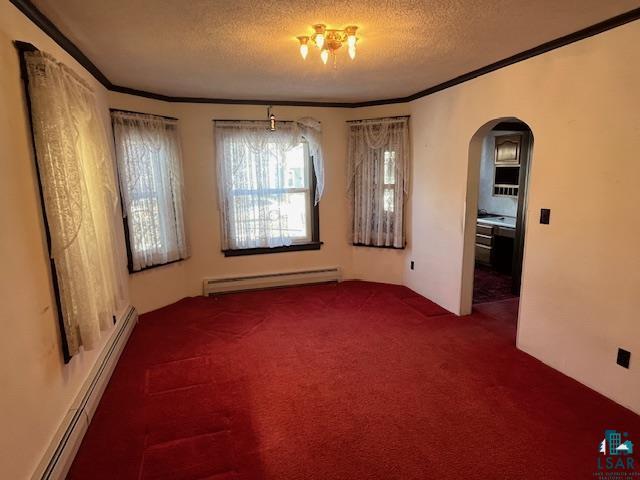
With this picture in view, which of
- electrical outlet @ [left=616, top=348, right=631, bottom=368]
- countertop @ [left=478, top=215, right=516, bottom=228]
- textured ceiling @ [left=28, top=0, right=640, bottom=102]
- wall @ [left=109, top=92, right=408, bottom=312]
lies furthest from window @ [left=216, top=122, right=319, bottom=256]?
electrical outlet @ [left=616, top=348, right=631, bottom=368]

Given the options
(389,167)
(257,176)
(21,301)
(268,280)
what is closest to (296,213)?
(257,176)

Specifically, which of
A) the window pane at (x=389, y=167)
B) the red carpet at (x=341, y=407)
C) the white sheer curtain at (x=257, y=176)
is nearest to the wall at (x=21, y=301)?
the red carpet at (x=341, y=407)

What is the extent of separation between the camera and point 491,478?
5.96 feet

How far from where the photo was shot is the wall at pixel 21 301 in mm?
1525

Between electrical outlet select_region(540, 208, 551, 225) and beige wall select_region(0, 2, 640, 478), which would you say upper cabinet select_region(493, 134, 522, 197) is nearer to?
beige wall select_region(0, 2, 640, 478)

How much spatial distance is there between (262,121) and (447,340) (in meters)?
3.03

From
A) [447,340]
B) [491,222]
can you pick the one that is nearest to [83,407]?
[447,340]

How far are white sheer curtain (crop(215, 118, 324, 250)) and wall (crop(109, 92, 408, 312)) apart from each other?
0.13 meters

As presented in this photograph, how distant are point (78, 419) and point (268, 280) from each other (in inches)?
106

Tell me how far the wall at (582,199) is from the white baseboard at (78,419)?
10.3 ft

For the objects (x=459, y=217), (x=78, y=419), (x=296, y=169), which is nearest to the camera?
(x=78, y=419)

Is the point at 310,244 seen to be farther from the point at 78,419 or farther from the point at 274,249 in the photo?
the point at 78,419

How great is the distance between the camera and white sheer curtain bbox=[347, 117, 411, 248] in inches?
171

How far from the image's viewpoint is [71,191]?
1961mm
